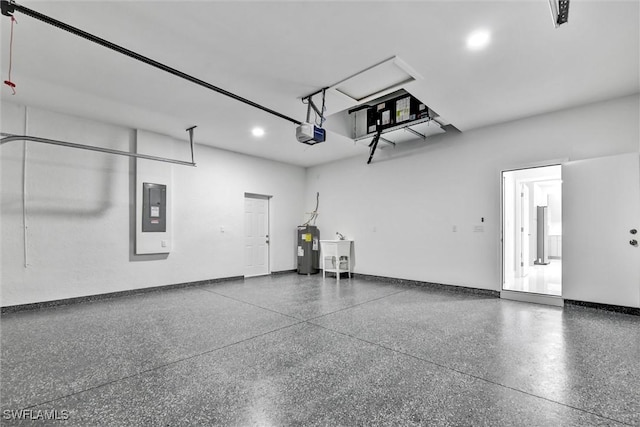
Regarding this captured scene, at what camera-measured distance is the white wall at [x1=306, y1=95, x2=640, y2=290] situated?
4.05m

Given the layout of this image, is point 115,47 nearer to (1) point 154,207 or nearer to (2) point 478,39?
(1) point 154,207

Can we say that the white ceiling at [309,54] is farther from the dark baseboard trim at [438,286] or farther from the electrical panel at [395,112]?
the dark baseboard trim at [438,286]

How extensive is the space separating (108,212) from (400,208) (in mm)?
5337

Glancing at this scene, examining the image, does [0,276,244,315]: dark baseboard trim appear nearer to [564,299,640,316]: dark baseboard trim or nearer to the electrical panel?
the electrical panel

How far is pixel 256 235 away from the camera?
7066 millimetres

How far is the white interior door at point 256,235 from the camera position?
689 cm

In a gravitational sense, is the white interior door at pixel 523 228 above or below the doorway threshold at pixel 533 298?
above

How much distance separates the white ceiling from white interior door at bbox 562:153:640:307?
3.34ft

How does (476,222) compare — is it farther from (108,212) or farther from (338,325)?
(108,212)

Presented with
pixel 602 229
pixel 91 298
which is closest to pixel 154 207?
pixel 91 298

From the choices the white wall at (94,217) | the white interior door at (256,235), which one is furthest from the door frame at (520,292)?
the white wall at (94,217)

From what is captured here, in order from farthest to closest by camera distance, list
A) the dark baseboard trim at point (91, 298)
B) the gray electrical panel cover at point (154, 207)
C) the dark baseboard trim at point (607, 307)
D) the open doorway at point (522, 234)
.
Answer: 1. the gray electrical panel cover at point (154, 207)
2. the open doorway at point (522, 234)
3. the dark baseboard trim at point (91, 298)
4. the dark baseboard trim at point (607, 307)

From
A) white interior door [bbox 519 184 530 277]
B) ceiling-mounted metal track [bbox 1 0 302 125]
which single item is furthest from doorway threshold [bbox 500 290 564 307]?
ceiling-mounted metal track [bbox 1 0 302 125]

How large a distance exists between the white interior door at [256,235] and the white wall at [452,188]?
6.10 ft
